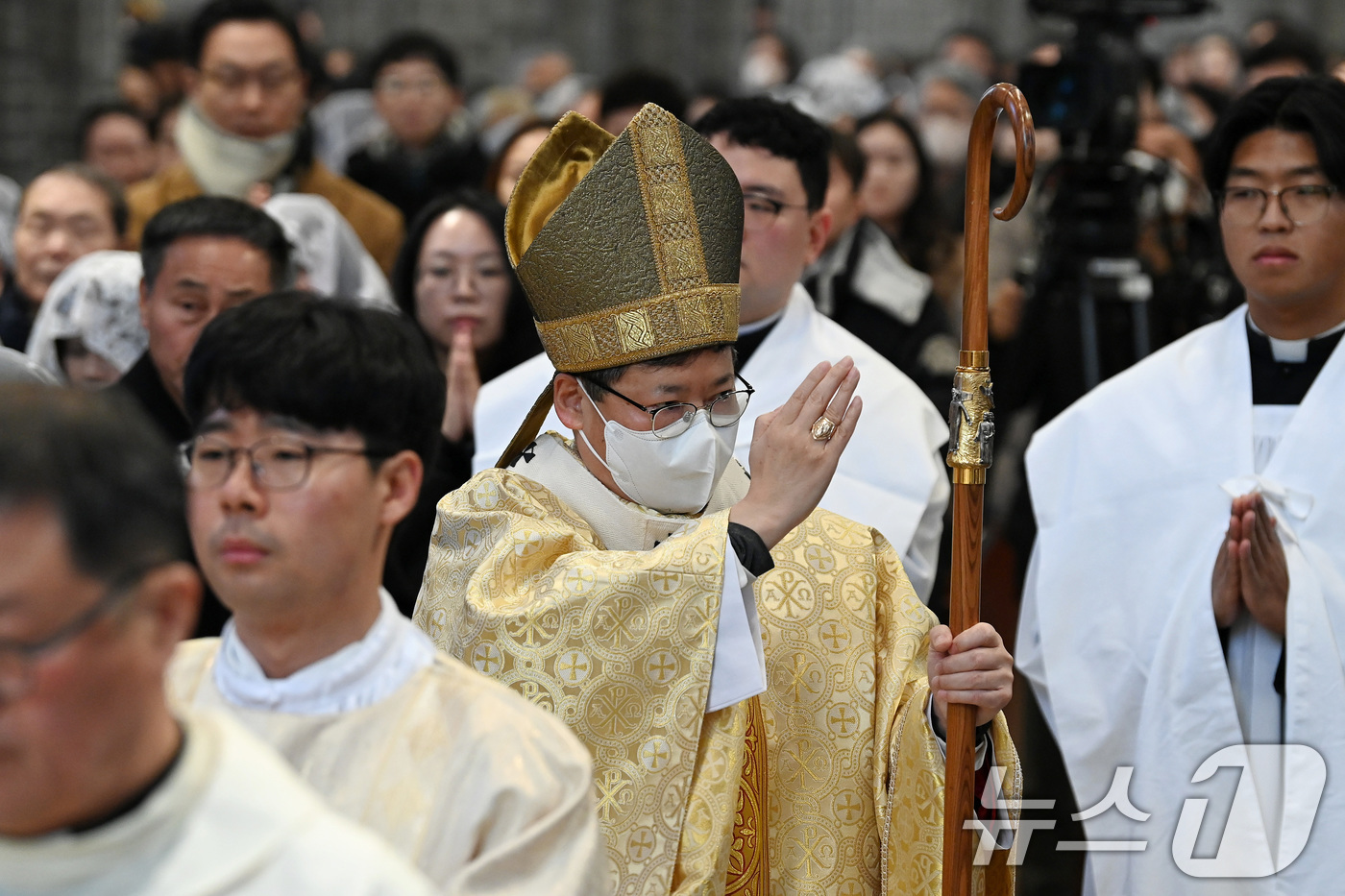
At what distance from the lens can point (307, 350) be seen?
Result: 6.93 feet

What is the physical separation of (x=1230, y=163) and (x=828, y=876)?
185 centimetres

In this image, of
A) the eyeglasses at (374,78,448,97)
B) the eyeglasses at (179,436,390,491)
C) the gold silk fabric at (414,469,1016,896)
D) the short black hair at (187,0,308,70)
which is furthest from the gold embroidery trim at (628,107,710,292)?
the eyeglasses at (374,78,448,97)

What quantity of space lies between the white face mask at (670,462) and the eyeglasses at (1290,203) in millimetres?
1382

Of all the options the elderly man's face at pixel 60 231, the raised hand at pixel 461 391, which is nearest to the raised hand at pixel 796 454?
the raised hand at pixel 461 391

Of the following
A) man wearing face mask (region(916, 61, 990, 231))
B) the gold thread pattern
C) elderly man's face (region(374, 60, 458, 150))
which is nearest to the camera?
the gold thread pattern

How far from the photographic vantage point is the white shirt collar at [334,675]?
2.09 m

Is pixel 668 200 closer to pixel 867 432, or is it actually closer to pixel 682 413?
pixel 682 413

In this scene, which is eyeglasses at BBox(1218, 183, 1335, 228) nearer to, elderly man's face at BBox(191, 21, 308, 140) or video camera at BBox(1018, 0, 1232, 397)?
video camera at BBox(1018, 0, 1232, 397)

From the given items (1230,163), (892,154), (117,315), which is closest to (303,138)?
(117,315)

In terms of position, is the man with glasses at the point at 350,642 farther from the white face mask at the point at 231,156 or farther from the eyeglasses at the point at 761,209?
the white face mask at the point at 231,156

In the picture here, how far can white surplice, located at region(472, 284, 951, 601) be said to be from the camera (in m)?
4.02

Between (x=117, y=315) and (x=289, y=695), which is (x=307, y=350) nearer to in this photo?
(x=289, y=695)

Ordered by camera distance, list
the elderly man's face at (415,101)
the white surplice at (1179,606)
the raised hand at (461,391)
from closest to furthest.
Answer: the white surplice at (1179,606) < the raised hand at (461,391) < the elderly man's face at (415,101)

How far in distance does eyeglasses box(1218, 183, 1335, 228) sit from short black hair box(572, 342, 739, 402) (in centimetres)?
131
